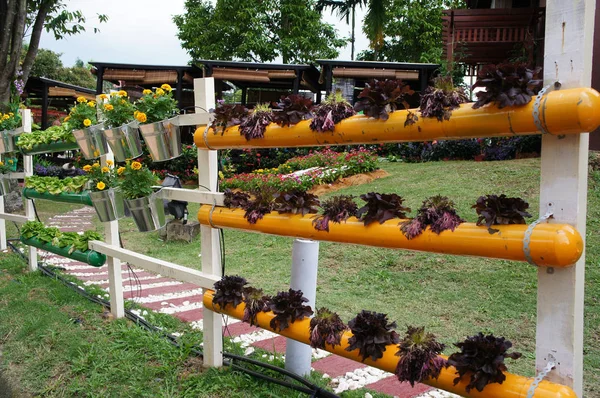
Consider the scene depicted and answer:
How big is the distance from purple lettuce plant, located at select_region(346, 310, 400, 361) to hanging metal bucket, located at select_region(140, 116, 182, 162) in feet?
6.66

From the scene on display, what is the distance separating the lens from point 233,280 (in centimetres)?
309

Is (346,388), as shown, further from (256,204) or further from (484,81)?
(484,81)

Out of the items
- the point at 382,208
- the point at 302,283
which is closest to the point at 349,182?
the point at 302,283

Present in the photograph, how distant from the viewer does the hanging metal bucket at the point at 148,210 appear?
3.83 metres

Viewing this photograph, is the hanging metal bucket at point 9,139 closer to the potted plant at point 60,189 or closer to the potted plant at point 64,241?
the potted plant at point 60,189

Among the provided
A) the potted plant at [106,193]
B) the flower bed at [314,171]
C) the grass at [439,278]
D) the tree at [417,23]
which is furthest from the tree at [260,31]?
the potted plant at [106,193]

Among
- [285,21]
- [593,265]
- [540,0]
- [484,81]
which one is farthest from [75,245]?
[285,21]

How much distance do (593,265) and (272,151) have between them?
10653 mm

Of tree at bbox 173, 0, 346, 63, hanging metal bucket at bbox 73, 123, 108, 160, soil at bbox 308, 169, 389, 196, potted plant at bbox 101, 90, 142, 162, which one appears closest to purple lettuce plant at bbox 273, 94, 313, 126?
potted plant at bbox 101, 90, 142, 162

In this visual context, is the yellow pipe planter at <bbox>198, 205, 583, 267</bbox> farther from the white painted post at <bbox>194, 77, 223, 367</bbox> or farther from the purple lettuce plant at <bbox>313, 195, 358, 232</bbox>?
the white painted post at <bbox>194, 77, 223, 367</bbox>

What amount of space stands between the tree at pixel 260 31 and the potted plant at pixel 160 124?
73.2ft

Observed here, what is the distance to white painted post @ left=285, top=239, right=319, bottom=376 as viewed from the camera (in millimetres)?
3209

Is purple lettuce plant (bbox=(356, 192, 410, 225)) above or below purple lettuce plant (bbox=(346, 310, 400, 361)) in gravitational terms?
above

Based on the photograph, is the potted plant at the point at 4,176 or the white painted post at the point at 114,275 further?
the potted plant at the point at 4,176
